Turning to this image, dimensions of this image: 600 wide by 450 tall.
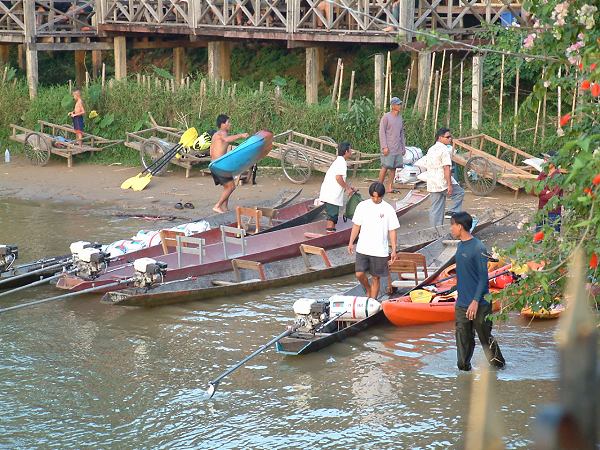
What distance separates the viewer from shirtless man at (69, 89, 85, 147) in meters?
20.8

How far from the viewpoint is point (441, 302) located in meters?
11.2

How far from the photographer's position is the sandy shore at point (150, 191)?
17.2m

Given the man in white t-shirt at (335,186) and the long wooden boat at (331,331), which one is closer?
the long wooden boat at (331,331)

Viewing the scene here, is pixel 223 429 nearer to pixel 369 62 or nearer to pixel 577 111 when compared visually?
pixel 577 111

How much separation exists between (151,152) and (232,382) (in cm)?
1101

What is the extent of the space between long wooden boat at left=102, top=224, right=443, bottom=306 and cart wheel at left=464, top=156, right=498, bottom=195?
300cm

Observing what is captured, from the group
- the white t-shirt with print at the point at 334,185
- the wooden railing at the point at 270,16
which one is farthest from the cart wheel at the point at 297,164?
the white t-shirt with print at the point at 334,185

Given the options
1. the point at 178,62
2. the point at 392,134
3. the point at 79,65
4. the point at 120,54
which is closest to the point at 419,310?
the point at 392,134

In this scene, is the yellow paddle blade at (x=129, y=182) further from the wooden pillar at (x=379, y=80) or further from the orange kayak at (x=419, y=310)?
the orange kayak at (x=419, y=310)

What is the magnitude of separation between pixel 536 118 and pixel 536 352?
8.94 meters

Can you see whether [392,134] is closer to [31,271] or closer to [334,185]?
[334,185]

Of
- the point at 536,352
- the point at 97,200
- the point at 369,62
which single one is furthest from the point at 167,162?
the point at 536,352

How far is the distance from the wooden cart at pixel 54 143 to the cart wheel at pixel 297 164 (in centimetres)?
426

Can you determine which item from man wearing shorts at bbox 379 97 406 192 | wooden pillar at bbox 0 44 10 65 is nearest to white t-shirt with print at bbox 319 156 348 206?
man wearing shorts at bbox 379 97 406 192
